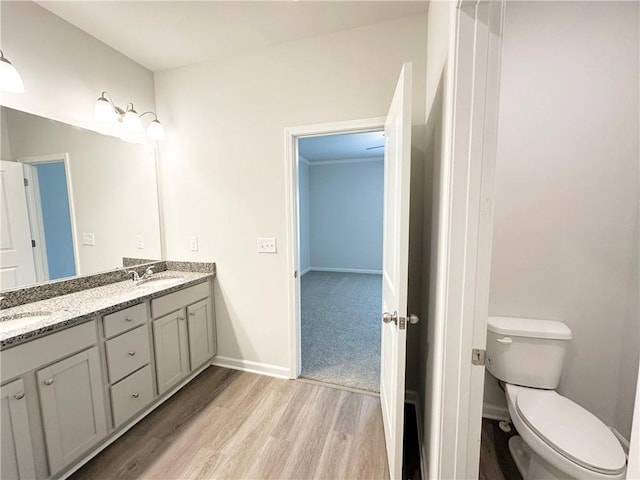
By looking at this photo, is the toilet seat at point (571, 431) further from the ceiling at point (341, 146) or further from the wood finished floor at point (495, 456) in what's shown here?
the ceiling at point (341, 146)

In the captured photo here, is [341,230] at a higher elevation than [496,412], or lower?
higher

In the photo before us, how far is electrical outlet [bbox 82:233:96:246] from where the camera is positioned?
1.93 meters

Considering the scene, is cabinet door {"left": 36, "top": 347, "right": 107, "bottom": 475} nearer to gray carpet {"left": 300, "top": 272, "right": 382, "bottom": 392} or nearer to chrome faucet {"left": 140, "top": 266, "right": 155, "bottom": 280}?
chrome faucet {"left": 140, "top": 266, "right": 155, "bottom": 280}

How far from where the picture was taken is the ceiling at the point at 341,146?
158 inches

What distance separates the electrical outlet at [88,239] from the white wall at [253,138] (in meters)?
0.56

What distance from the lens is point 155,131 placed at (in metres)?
2.21

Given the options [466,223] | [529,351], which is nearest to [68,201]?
[466,223]

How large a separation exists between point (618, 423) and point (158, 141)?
3774 millimetres

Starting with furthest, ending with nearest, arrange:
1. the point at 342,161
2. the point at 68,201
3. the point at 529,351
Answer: the point at 342,161 < the point at 68,201 < the point at 529,351

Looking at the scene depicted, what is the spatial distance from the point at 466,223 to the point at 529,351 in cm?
118

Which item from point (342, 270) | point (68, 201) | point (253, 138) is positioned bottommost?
point (342, 270)

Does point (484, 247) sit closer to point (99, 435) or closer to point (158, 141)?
point (99, 435)

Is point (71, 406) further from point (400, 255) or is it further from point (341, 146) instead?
point (341, 146)

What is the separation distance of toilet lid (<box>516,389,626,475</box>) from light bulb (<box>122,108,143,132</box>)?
3027 millimetres
